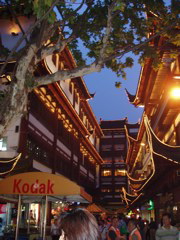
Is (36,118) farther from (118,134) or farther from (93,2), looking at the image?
(118,134)

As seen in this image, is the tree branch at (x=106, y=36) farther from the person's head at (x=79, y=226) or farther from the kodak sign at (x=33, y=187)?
the person's head at (x=79, y=226)

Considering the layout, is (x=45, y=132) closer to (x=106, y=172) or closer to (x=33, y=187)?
(x=33, y=187)

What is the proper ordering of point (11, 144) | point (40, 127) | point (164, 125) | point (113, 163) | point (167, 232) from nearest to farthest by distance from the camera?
point (167, 232)
point (11, 144)
point (164, 125)
point (40, 127)
point (113, 163)

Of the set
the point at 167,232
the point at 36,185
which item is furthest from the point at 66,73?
the point at 167,232

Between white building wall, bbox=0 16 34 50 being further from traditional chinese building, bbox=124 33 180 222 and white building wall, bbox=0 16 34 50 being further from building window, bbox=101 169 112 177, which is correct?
building window, bbox=101 169 112 177

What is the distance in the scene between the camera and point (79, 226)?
261 centimetres

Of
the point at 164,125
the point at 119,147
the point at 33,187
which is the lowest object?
the point at 33,187

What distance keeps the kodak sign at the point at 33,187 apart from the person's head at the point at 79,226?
282 inches

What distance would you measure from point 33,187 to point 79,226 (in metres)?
7.33

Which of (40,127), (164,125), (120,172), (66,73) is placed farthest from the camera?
(120,172)

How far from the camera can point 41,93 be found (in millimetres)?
23141

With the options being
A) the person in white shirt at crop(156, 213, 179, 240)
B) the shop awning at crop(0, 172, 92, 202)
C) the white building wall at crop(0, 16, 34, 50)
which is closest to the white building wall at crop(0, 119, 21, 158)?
the white building wall at crop(0, 16, 34, 50)

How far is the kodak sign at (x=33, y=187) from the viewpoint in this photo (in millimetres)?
9555

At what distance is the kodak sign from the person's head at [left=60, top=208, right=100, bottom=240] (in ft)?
23.5
